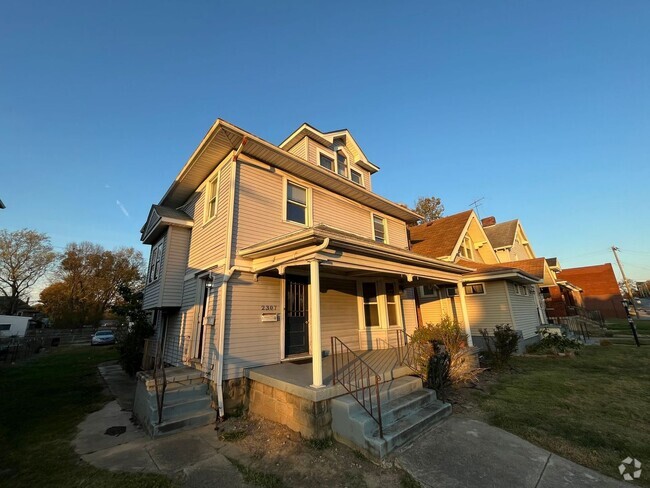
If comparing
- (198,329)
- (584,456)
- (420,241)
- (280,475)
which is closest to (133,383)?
(198,329)

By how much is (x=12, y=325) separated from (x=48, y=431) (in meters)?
32.1

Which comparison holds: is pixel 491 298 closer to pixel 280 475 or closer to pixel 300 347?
pixel 300 347

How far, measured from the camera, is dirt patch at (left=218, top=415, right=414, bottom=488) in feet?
11.8

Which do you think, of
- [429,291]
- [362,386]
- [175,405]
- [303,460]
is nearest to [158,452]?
[175,405]

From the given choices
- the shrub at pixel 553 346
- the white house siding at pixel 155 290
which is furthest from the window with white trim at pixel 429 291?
the white house siding at pixel 155 290

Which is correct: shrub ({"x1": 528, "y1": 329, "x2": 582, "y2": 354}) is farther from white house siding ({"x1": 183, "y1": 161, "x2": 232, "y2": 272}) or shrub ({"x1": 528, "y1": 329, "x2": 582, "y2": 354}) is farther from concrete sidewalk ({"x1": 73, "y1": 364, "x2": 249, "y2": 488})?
white house siding ({"x1": 183, "y1": 161, "x2": 232, "y2": 272})

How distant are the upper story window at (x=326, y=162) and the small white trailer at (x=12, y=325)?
1287 inches

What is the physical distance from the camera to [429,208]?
28766mm

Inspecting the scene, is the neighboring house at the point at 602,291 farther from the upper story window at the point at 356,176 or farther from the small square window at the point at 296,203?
the small square window at the point at 296,203

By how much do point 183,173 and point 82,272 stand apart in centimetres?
4081

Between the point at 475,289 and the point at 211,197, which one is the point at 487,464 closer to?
the point at 211,197

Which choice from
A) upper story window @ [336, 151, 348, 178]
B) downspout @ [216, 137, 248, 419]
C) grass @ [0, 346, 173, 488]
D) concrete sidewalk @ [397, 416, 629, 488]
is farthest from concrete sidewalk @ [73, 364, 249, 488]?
upper story window @ [336, 151, 348, 178]

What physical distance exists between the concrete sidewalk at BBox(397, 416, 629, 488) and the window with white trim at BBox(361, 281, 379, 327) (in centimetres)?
517

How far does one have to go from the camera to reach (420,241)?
619 inches
